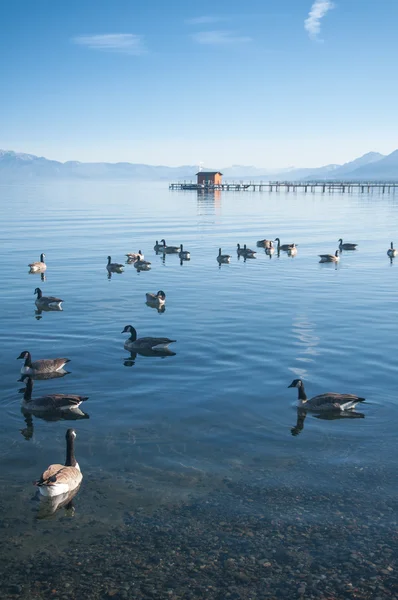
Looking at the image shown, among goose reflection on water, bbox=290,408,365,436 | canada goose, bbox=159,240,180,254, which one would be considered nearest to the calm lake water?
goose reflection on water, bbox=290,408,365,436

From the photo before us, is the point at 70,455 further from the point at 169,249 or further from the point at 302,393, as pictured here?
the point at 169,249

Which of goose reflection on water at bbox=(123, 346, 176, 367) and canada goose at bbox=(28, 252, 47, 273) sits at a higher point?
canada goose at bbox=(28, 252, 47, 273)

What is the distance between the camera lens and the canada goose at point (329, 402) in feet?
66.3

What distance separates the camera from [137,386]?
23031mm

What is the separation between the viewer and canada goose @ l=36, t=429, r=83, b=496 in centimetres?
1487

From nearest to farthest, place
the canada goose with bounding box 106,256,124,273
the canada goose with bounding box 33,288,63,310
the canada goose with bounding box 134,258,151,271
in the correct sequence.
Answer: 1. the canada goose with bounding box 33,288,63,310
2. the canada goose with bounding box 106,256,124,273
3. the canada goose with bounding box 134,258,151,271

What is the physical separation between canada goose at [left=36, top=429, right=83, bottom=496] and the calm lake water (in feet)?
1.37

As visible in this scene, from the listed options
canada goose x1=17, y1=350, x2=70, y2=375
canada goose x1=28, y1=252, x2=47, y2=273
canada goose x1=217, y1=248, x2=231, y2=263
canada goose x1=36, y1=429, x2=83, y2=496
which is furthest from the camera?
canada goose x1=217, y1=248, x2=231, y2=263

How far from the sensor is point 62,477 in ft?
49.6

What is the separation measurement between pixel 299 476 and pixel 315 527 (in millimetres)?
2285

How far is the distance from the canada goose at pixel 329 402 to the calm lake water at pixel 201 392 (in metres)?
0.51

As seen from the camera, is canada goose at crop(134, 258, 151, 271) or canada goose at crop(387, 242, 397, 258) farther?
canada goose at crop(387, 242, 397, 258)

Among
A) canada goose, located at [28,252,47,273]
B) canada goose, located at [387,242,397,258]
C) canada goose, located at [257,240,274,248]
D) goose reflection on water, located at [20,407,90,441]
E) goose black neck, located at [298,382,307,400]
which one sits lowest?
goose reflection on water, located at [20,407,90,441]

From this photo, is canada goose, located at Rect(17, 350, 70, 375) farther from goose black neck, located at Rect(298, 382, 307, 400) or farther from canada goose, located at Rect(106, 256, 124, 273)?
canada goose, located at Rect(106, 256, 124, 273)
